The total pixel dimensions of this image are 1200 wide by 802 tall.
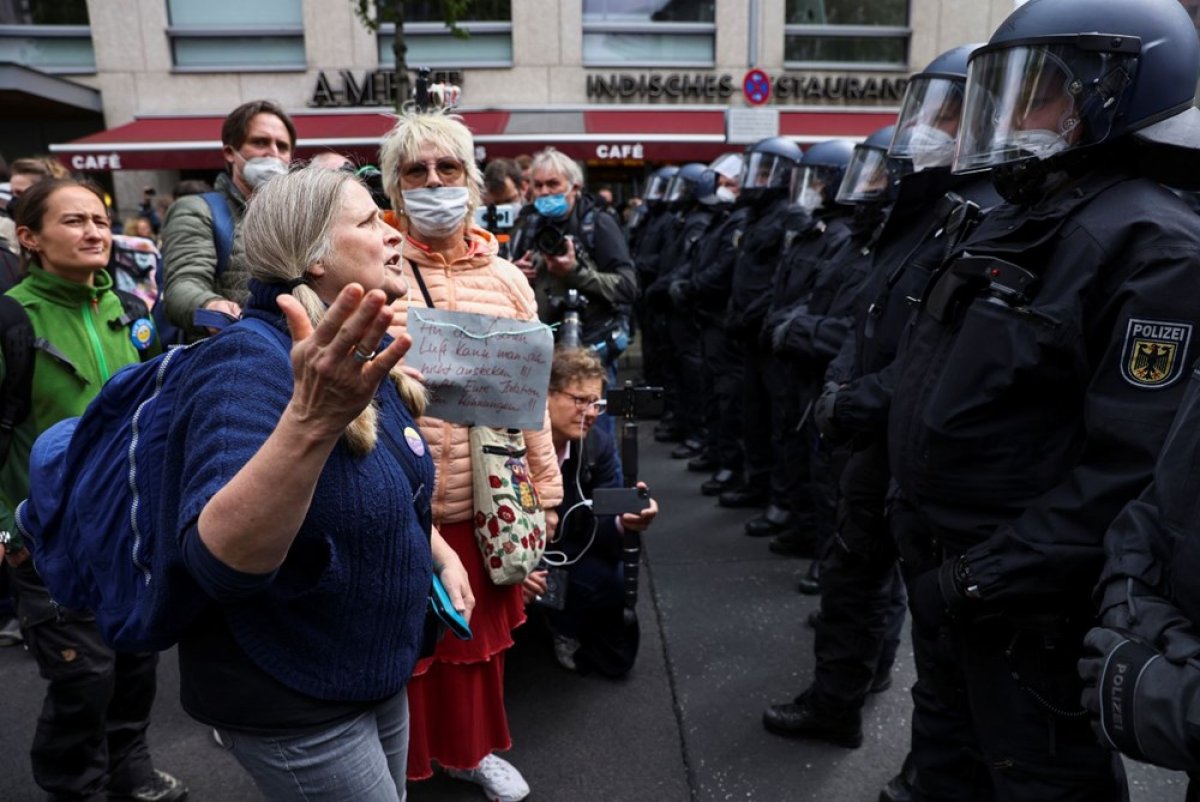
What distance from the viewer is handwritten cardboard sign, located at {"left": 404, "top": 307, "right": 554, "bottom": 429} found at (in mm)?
2350

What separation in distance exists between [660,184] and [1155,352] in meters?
7.56

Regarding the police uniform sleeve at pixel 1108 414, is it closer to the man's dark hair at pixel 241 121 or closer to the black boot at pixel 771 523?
the man's dark hair at pixel 241 121

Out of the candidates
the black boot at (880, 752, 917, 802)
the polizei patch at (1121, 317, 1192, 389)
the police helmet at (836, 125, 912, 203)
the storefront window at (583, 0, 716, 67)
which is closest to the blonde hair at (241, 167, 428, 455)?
the polizei patch at (1121, 317, 1192, 389)

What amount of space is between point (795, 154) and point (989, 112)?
3686 millimetres

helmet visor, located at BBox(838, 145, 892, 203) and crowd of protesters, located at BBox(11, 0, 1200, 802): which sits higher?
helmet visor, located at BBox(838, 145, 892, 203)

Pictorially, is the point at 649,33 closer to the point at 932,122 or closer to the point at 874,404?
the point at 932,122

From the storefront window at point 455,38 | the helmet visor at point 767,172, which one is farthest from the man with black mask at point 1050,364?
the storefront window at point 455,38

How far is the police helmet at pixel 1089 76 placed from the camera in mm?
1757

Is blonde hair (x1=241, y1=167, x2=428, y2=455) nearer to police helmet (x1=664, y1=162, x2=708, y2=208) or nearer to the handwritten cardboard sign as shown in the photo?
the handwritten cardboard sign

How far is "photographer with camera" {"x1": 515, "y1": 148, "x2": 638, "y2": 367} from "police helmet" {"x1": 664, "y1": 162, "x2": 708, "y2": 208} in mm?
3064

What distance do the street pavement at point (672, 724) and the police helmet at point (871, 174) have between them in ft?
6.28

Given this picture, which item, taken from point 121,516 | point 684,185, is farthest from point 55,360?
point 684,185

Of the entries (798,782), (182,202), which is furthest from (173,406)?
(798,782)

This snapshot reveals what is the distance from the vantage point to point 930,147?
9.21ft
